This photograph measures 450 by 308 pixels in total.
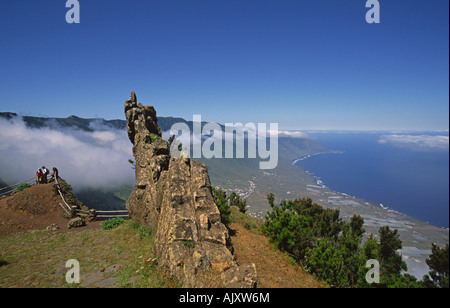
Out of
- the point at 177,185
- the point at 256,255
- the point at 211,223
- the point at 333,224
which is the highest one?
the point at 177,185

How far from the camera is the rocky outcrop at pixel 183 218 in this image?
8320 mm

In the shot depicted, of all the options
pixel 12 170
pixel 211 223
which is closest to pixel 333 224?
pixel 211 223

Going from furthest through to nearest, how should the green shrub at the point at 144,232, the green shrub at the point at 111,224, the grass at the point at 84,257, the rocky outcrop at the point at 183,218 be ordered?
the green shrub at the point at 111,224, the green shrub at the point at 144,232, the grass at the point at 84,257, the rocky outcrop at the point at 183,218

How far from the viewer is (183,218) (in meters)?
11.0

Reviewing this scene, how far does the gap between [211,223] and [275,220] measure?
882 centimetres

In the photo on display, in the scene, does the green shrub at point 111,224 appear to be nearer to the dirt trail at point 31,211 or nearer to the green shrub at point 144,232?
the dirt trail at point 31,211

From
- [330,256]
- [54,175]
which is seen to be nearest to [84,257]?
[330,256]

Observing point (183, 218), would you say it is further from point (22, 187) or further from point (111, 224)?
point (22, 187)

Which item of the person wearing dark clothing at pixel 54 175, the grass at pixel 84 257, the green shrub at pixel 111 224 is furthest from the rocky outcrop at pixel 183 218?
the person wearing dark clothing at pixel 54 175

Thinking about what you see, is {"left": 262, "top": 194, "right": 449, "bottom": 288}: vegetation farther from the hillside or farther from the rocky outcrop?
the rocky outcrop

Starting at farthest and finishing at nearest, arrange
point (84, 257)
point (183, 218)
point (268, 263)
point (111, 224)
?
point (111, 224), point (268, 263), point (84, 257), point (183, 218)

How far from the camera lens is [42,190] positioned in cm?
2398
